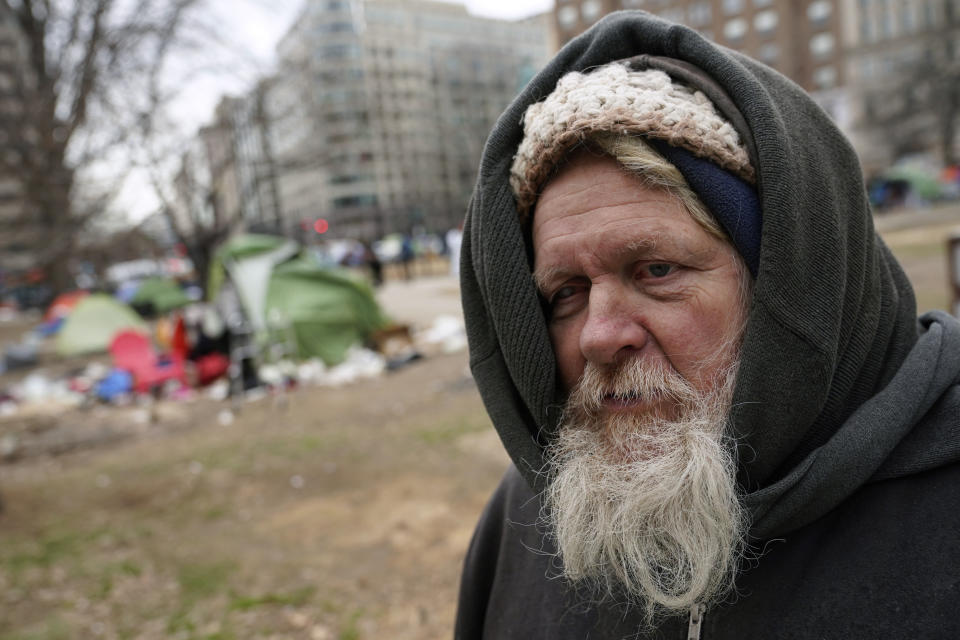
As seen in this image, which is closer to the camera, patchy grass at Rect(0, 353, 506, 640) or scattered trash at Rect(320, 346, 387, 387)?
patchy grass at Rect(0, 353, 506, 640)

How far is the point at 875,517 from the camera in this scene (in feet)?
3.42

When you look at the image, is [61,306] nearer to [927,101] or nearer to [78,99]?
[78,99]

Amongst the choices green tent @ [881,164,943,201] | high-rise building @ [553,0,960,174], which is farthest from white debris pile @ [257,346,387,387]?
high-rise building @ [553,0,960,174]

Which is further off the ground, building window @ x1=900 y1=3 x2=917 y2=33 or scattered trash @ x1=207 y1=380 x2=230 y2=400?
building window @ x1=900 y1=3 x2=917 y2=33

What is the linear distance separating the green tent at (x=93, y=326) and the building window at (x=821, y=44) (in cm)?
6744

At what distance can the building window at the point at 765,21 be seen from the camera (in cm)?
6319

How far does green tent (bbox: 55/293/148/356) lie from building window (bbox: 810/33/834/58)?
2655 inches

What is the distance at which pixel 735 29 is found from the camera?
65.2m

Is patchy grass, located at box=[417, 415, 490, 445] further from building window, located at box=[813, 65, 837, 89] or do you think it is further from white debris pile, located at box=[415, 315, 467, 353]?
building window, located at box=[813, 65, 837, 89]

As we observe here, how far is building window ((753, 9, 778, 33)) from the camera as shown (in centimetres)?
6319

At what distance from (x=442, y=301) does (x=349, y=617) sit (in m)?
13.2

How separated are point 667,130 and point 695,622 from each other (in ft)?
2.84

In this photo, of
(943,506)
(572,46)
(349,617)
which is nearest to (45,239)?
(349,617)

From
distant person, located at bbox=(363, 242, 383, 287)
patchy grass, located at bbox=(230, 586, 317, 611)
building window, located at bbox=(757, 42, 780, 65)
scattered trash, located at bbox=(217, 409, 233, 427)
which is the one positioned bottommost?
distant person, located at bbox=(363, 242, 383, 287)
